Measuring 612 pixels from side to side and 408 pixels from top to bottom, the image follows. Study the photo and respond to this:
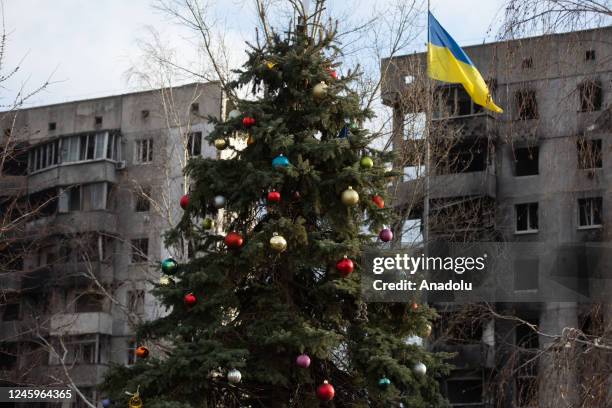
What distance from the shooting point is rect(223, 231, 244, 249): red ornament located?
12531 mm

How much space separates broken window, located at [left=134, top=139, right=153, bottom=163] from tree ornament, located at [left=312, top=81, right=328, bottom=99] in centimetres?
2810

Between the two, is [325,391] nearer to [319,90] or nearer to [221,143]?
[221,143]

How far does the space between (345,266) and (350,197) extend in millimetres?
782

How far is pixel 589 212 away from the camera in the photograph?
33.7 meters

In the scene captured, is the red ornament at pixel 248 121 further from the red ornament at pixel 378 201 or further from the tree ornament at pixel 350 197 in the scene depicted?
the red ornament at pixel 378 201

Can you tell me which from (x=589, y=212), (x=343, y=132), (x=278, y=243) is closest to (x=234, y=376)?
(x=278, y=243)

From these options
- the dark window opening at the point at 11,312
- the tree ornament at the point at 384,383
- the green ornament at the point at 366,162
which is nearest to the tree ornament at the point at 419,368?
the tree ornament at the point at 384,383

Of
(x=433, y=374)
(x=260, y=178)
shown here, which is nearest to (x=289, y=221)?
(x=260, y=178)

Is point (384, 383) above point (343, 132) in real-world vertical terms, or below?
below

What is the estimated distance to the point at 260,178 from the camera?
1250cm

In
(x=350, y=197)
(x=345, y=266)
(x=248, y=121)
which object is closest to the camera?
(x=345, y=266)

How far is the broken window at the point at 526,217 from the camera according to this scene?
3466cm

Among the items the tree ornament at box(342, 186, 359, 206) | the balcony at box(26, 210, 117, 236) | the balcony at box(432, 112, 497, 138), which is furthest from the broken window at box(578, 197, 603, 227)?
the tree ornament at box(342, 186, 359, 206)

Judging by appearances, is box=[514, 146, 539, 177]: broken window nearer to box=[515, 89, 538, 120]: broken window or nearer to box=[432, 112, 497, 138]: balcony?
box=[432, 112, 497, 138]: balcony
